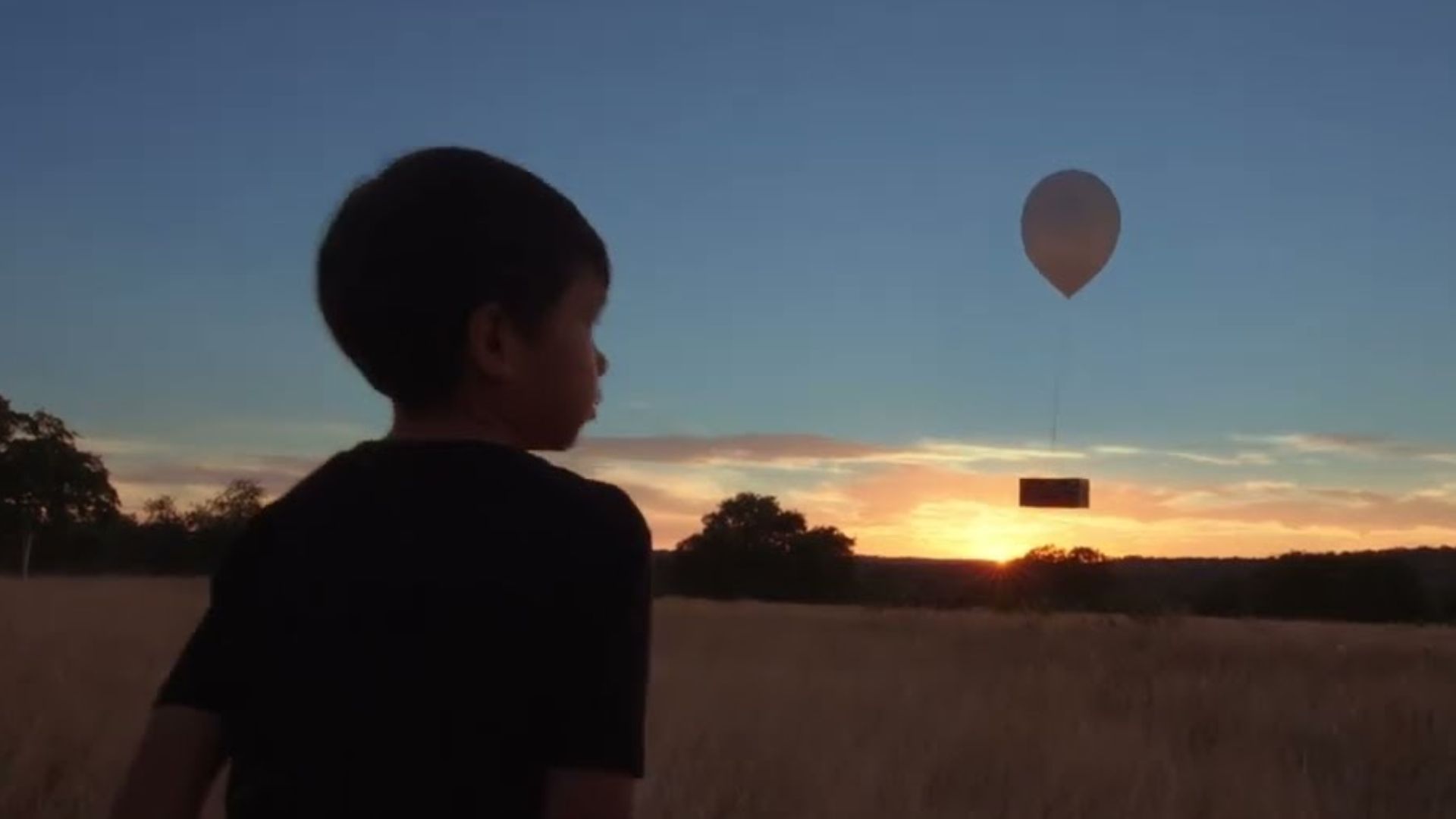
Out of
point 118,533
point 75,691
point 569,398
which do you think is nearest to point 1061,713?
point 75,691

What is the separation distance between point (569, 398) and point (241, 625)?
1.22ft

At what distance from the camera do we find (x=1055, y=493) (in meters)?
10.5

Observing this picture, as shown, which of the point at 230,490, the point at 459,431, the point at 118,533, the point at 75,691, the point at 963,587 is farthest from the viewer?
the point at 230,490

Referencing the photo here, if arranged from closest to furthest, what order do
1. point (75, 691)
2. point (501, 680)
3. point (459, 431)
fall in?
point (501, 680)
point (459, 431)
point (75, 691)

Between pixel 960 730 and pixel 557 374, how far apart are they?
7.13 m

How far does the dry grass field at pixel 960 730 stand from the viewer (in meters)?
6.44

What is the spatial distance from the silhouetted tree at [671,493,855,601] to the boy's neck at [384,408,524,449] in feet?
204

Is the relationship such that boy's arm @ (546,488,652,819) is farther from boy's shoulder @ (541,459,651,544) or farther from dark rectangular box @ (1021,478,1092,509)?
dark rectangular box @ (1021,478,1092,509)

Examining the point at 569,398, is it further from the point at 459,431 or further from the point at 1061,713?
the point at 1061,713

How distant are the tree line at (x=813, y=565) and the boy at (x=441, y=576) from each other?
85.4ft

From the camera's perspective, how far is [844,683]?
12.0 m

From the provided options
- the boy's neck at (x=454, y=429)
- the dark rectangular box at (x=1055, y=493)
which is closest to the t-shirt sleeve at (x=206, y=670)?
the boy's neck at (x=454, y=429)

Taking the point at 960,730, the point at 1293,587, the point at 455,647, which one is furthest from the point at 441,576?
the point at 1293,587

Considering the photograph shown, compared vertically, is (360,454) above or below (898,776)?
above
